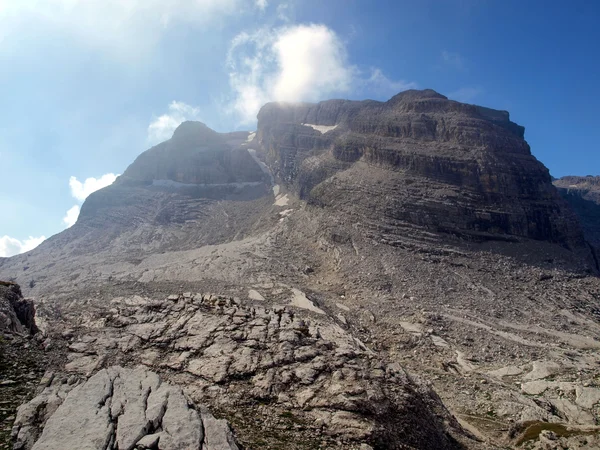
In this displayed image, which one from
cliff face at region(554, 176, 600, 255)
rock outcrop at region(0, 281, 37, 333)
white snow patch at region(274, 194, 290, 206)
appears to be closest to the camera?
rock outcrop at region(0, 281, 37, 333)

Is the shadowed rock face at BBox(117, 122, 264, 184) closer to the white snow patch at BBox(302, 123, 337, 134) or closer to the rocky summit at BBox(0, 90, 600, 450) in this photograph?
the rocky summit at BBox(0, 90, 600, 450)

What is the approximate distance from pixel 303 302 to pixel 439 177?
47049 mm

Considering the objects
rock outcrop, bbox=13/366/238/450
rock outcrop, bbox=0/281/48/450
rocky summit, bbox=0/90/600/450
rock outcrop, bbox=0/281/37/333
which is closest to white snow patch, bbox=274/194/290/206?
rocky summit, bbox=0/90/600/450

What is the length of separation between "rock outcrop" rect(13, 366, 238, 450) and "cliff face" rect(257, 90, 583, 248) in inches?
2183

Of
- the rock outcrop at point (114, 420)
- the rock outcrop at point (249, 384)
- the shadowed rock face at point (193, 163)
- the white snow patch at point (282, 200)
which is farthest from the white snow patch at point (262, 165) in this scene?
the rock outcrop at point (114, 420)

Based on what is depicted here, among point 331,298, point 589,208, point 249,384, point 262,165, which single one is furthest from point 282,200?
point 589,208

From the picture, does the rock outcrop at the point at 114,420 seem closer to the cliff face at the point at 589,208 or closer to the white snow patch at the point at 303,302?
the white snow patch at the point at 303,302

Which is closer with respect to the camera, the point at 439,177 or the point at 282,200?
the point at 439,177

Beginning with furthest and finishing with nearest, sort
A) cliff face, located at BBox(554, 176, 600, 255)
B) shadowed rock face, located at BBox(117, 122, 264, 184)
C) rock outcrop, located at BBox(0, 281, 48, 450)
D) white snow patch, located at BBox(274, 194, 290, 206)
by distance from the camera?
shadowed rock face, located at BBox(117, 122, 264, 184)
cliff face, located at BBox(554, 176, 600, 255)
white snow patch, located at BBox(274, 194, 290, 206)
rock outcrop, located at BBox(0, 281, 48, 450)

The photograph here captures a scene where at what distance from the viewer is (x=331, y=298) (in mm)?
43875

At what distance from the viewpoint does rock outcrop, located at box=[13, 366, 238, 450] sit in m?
9.98

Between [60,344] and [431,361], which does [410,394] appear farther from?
[431,361]

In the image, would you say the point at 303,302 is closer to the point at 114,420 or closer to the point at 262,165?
the point at 114,420

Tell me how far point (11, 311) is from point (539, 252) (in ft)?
230
